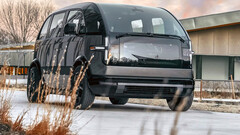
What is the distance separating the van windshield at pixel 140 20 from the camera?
1003cm

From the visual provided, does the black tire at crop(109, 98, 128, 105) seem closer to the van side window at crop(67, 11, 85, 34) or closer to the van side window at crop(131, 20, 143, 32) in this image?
the van side window at crop(67, 11, 85, 34)

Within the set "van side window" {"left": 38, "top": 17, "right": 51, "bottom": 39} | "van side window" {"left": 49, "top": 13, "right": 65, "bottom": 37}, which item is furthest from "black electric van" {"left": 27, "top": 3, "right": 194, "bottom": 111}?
"van side window" {"left": 38, "top": 17, "right": 51, "bottom": 39}

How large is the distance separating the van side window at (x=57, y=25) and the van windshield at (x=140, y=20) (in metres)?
1.45

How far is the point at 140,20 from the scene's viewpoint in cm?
1065

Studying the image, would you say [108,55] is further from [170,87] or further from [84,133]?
[84,133]

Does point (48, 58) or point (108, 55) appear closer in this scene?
point (108, 55)

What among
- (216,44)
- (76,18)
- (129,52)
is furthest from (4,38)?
(129,52)

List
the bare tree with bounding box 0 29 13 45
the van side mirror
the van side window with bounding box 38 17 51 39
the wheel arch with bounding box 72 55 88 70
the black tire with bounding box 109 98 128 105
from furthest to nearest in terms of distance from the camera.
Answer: the bare tree with bounding box 0 29 13 45 → the black tire with bounding box 109 98 128 105 → the van side window with bounding box 38 17 51 39 → the van side mirror → the wheel arch with bounding box 72 55 88 70

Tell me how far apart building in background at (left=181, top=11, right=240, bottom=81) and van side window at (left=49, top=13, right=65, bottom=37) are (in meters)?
15.5

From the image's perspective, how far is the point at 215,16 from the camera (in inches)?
1030

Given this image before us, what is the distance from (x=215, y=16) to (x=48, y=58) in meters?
16.0

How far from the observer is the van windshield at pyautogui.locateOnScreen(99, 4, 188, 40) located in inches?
395

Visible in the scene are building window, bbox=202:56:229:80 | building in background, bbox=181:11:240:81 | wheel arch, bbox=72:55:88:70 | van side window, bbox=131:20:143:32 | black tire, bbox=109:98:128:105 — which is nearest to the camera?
wheel arch, bbox=72:55:88:70

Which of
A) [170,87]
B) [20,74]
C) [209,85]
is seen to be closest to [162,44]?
[170,87]
